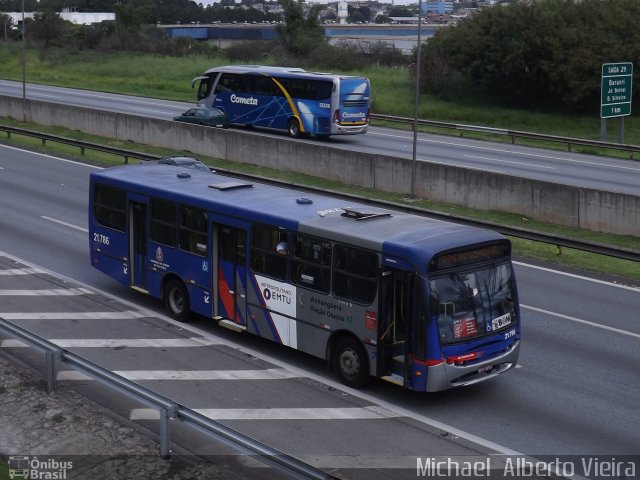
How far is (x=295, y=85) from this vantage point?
4469 centimetres

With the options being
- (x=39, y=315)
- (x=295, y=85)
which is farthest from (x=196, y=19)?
(x=39, y=315)

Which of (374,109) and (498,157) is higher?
(374,109)

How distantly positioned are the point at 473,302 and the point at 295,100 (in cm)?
3258

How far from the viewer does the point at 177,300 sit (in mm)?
16844

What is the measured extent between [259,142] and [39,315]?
19.2 meters

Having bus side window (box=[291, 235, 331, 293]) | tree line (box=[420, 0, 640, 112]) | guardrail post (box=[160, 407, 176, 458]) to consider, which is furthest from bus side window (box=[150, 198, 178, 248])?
tree line (box=[420, 0, 640, 112])

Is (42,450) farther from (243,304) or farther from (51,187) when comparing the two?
(51,187)

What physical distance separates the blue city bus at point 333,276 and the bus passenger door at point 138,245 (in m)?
0.03

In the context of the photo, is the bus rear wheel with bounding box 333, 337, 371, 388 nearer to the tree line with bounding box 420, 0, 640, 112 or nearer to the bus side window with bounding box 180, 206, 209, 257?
the bus side window with bounding box 180, 206, 209, 257

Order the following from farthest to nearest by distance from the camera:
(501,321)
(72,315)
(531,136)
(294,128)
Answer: (531,136), (294,128), (72,315), (501,321)

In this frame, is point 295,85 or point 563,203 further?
point 295,85

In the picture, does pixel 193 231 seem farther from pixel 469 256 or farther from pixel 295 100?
pixel 295 100

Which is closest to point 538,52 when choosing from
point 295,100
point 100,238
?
point 295,100

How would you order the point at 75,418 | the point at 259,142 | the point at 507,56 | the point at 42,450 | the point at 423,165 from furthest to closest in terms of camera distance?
the point at 507,56 < the point at 259,142 < the point at 423,165 < the point at 75,418 < the point at 42,450
